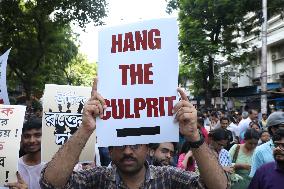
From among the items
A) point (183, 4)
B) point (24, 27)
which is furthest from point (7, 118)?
point (183, 4)

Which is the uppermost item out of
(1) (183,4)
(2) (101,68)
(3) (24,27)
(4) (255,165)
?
(1) (183,4)

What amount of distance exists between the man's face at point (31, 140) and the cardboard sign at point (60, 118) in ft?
0.45

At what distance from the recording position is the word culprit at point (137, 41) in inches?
104

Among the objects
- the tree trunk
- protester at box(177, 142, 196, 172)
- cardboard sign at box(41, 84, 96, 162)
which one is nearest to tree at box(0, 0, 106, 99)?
the tree trunk

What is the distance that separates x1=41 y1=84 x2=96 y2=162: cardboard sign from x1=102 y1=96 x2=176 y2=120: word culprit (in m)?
1.52

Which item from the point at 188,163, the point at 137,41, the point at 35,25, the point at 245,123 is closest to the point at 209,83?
the point at 35,25

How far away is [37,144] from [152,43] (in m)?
1.89

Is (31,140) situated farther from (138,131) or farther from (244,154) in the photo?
(244,154)

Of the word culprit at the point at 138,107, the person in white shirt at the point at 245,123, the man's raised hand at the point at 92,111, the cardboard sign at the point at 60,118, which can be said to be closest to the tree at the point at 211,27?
the person in white shirt at the point at 245,123

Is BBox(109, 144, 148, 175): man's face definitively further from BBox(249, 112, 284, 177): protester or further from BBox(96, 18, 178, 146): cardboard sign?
BBox(249, 112, 284, 177): protester

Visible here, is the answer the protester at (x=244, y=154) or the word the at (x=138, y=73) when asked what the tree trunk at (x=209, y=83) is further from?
the word the at (x=138, y=73)

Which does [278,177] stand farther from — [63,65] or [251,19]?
[63,65]

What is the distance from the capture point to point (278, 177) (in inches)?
144

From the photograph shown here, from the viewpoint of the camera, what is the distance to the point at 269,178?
3676 mm
